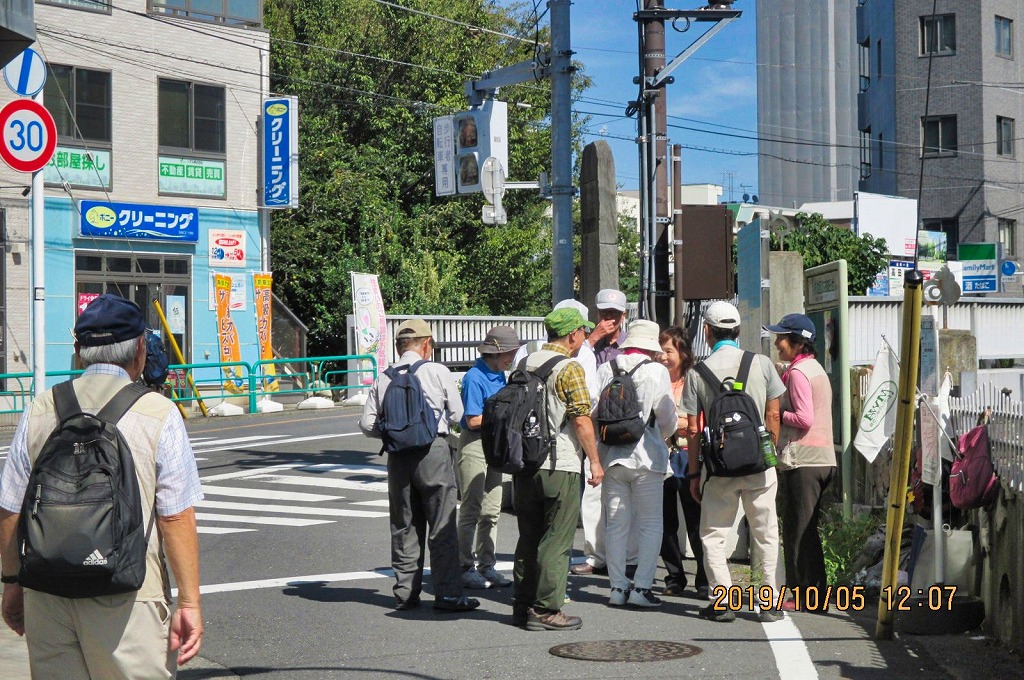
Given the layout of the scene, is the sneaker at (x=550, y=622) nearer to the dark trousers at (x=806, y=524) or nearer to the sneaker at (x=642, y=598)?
Answer: the sneaker at (x=642, y=598)

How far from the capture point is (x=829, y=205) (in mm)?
55625

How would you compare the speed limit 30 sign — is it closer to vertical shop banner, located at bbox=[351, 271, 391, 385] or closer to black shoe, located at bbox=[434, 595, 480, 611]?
black shoe, located at bbox=[434, 595, 480, 611]

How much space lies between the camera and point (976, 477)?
296 inches

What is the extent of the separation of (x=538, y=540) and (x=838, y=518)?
457 centimetres

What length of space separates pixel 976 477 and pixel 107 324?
545 cm

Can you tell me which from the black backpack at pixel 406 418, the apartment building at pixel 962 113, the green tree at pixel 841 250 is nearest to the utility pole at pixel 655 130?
the black backpack at pixel 406 418

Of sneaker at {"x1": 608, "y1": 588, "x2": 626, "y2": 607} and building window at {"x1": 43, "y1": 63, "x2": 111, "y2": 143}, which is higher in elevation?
building window at {"x1": 43, "y1": 63, "x2": 111, "y2": 143}

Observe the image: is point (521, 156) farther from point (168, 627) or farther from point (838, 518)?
point (168, 627)

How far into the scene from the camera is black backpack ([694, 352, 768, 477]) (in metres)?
7.52

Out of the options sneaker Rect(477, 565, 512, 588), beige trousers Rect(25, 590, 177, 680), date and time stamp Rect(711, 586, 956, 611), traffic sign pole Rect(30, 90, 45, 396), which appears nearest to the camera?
beige trousers Rect(25, 590, 177, 680)

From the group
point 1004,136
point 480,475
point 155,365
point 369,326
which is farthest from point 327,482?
point 1004,136

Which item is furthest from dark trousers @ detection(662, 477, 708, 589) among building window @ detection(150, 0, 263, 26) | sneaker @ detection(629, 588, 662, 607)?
building window @ detection(150, 0, 263, 26)

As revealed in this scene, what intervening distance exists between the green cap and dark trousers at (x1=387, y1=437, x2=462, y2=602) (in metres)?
1.11

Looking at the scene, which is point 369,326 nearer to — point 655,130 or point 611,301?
point 655,130
